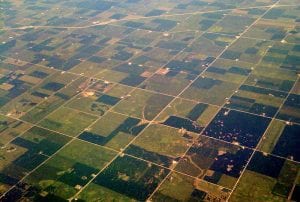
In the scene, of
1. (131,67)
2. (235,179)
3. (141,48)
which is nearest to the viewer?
(235,179)

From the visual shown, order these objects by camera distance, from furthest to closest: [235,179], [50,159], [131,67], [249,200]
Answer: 1. [131,67]
2. [50,159]
3. [235,179]
4. [249,200]

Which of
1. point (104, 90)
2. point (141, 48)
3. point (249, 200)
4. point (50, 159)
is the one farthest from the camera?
point (141, 48)

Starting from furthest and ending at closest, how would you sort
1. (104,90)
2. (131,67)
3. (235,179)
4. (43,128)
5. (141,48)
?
(141,48), (131,67), (104,90), (43,128), (235,179)

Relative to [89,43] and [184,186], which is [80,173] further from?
[89,43]

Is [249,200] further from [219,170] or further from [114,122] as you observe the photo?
[114,122]

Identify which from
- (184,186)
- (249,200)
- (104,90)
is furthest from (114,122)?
(249,200)

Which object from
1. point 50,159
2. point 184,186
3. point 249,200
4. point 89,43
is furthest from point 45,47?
point 249,200

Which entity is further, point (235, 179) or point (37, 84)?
point (37, 84)

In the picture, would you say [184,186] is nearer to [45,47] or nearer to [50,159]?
[50,159]

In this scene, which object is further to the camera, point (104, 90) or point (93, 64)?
point (93, 64)
